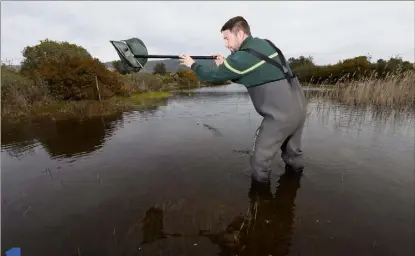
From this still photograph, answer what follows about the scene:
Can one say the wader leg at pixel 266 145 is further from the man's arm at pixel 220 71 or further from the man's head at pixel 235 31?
the man's head at pixel 235 31

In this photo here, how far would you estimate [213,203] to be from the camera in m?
3.25

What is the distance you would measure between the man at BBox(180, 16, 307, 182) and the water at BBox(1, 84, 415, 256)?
2.57 ft

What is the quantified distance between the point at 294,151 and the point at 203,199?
1575 millimetres

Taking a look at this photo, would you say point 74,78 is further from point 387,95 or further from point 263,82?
point 387,95

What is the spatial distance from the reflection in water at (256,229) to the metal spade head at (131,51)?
87.2 inches

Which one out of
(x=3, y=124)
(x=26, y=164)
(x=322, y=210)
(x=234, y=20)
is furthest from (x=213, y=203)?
(x=3, y=124)

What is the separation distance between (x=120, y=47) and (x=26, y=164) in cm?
335

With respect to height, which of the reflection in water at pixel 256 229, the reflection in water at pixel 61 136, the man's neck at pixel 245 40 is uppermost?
the man's neck at pixel 245 40

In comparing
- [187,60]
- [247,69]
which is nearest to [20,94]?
[187,60]

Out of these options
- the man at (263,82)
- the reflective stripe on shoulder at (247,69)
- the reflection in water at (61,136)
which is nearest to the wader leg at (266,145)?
the man at (263,82)

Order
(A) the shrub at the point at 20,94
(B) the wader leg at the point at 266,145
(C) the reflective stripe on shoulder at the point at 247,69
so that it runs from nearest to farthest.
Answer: (C) the reflective stripe on shoulder at the point at 247,69, (B) the wader leg at the point at 266,145, (A) the shrub at the point at 20,94

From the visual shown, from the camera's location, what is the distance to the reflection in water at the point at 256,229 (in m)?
2.44

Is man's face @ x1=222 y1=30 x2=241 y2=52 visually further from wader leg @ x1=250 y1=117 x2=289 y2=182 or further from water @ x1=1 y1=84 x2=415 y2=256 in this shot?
water @ x1=1 y1=84 x2=415 y2=256

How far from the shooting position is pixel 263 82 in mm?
3029
